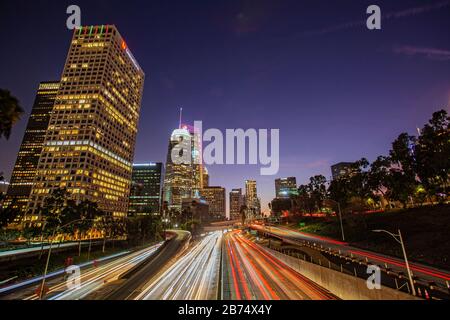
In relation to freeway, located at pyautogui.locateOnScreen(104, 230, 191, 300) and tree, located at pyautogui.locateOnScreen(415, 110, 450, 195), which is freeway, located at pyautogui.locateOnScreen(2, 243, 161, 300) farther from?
tree, located at pyautogui.locateOnScreen(415, 110, 450, 195)

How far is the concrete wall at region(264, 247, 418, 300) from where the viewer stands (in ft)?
61.6

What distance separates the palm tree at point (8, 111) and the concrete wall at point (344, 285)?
38212 mm

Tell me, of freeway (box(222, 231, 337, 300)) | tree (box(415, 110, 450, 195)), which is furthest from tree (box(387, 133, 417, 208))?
freeway (box(222, 231, 337, 300))

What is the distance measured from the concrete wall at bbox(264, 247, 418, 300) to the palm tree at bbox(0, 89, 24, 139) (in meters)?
38.2

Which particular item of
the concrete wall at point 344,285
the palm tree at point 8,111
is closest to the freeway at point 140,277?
the palm tree at point 8,111

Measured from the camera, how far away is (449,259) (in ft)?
119

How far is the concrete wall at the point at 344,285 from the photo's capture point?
61.6ft

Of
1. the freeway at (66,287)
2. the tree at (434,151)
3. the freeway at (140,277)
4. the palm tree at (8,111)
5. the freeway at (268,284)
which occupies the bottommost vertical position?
the freeway at (66,287)

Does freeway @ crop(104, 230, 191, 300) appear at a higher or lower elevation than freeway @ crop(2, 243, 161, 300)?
higher

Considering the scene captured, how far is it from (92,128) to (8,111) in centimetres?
13742

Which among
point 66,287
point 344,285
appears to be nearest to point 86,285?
point 66,287

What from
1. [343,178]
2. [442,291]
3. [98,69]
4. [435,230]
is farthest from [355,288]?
[98,69]

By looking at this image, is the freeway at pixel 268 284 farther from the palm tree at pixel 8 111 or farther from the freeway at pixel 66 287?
the palm tree at pixel 8 111

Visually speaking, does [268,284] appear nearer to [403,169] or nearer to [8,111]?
[8,111]
